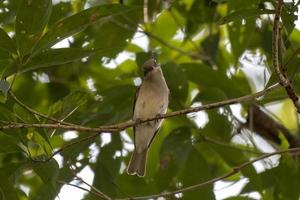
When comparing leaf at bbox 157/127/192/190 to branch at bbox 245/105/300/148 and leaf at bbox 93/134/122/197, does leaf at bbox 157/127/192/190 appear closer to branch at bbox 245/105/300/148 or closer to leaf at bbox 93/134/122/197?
→ leaf at bbox 93/134/122/197

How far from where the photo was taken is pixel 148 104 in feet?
16.4

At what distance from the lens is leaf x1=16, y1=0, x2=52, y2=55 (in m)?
3.24

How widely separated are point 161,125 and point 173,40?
107 centimetres

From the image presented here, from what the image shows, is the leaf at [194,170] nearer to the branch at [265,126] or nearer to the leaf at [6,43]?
the branch at [265,126]

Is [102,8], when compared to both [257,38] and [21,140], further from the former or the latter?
[257,38]

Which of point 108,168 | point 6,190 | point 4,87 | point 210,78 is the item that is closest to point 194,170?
point 108,168

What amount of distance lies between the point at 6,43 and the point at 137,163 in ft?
5.45

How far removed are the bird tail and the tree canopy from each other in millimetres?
65

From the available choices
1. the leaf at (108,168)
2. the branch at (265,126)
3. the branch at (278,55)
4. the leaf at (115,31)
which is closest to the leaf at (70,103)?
the leaf at (108,168)

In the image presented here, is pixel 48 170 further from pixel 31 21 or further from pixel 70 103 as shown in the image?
pixel 31 21

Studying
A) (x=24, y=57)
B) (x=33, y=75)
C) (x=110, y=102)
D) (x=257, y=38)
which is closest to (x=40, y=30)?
(x=24, y=57)

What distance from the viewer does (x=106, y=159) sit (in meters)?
4.31

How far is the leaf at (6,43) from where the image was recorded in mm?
3285

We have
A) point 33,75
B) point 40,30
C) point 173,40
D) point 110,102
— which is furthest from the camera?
point 173,40
